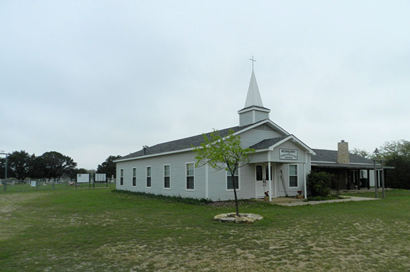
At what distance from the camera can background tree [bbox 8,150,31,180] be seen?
75.2 metres

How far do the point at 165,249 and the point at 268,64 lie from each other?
14033 mm

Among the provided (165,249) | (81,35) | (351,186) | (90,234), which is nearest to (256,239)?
(165,249)

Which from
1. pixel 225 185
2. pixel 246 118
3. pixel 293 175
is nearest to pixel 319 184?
pixel 293 175

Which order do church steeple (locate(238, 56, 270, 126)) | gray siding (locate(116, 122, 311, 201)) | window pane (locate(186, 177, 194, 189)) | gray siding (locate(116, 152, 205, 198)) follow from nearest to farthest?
gray siding (locate(116, 122, 311, 201)), gray siding (locate(116, 152, 205, 198)), window pane (locate(186, 177, 194, 189)), church steeple (locate(238, 56, 270, 126))

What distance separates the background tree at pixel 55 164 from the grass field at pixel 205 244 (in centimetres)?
7257

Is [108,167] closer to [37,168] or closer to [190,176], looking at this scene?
[37,168]

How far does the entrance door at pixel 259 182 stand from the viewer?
1732 centimetres

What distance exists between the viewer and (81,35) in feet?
46.6

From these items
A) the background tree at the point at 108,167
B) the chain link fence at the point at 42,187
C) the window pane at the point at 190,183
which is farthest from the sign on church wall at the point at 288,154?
the background tree at the point at 108,167

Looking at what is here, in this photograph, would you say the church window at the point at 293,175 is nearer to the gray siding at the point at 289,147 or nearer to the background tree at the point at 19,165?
the gray siding at the point at 289,147

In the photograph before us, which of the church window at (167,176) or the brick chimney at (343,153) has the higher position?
the brick chimney at (343,153)

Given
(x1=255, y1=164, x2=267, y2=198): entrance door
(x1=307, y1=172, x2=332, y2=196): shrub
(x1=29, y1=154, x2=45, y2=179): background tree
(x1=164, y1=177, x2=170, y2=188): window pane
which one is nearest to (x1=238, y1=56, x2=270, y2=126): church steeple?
(x1=255, y1=164, x2=267, y2=198): entrance door

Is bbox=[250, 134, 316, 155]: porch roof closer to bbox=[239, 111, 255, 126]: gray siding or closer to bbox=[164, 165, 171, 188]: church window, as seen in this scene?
bbox=[239, 111, 255, 126]: gray siding

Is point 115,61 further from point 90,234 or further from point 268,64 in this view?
point 90,234
